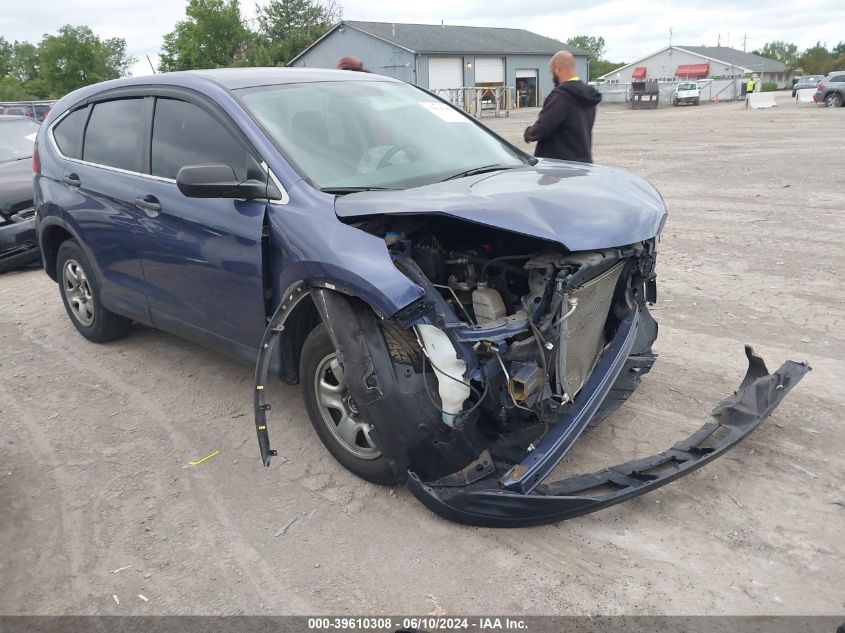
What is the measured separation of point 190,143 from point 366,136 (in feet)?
3.51

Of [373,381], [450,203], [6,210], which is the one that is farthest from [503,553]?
[6,210]

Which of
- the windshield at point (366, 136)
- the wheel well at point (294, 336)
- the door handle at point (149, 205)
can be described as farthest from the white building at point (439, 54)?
the wheel well at point (294, 336)

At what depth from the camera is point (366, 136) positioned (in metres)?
4.02

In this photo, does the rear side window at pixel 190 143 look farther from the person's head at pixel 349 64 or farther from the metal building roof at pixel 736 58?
the metal building roof at pixel 736 58

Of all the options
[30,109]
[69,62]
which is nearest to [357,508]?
[30,109]

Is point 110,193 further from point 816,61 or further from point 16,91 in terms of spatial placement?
point 816,61

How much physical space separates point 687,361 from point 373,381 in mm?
2609

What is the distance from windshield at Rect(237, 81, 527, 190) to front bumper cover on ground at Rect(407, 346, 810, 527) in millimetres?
1541

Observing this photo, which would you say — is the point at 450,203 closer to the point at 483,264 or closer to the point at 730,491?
the point at 483,264

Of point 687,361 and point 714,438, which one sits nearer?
point 714,438

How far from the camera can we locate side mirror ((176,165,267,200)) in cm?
350

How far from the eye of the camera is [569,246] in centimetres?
295

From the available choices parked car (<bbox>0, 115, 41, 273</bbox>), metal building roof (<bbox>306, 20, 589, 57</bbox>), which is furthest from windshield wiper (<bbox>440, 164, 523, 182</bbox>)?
metal building roof (<bbox>306, 20, 589, 57</bbox>)

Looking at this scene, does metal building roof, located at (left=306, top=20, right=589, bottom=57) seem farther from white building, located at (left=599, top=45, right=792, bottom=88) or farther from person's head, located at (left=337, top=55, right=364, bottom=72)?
person's head, located at (left=337, top=55, right=364, bottom=72)
